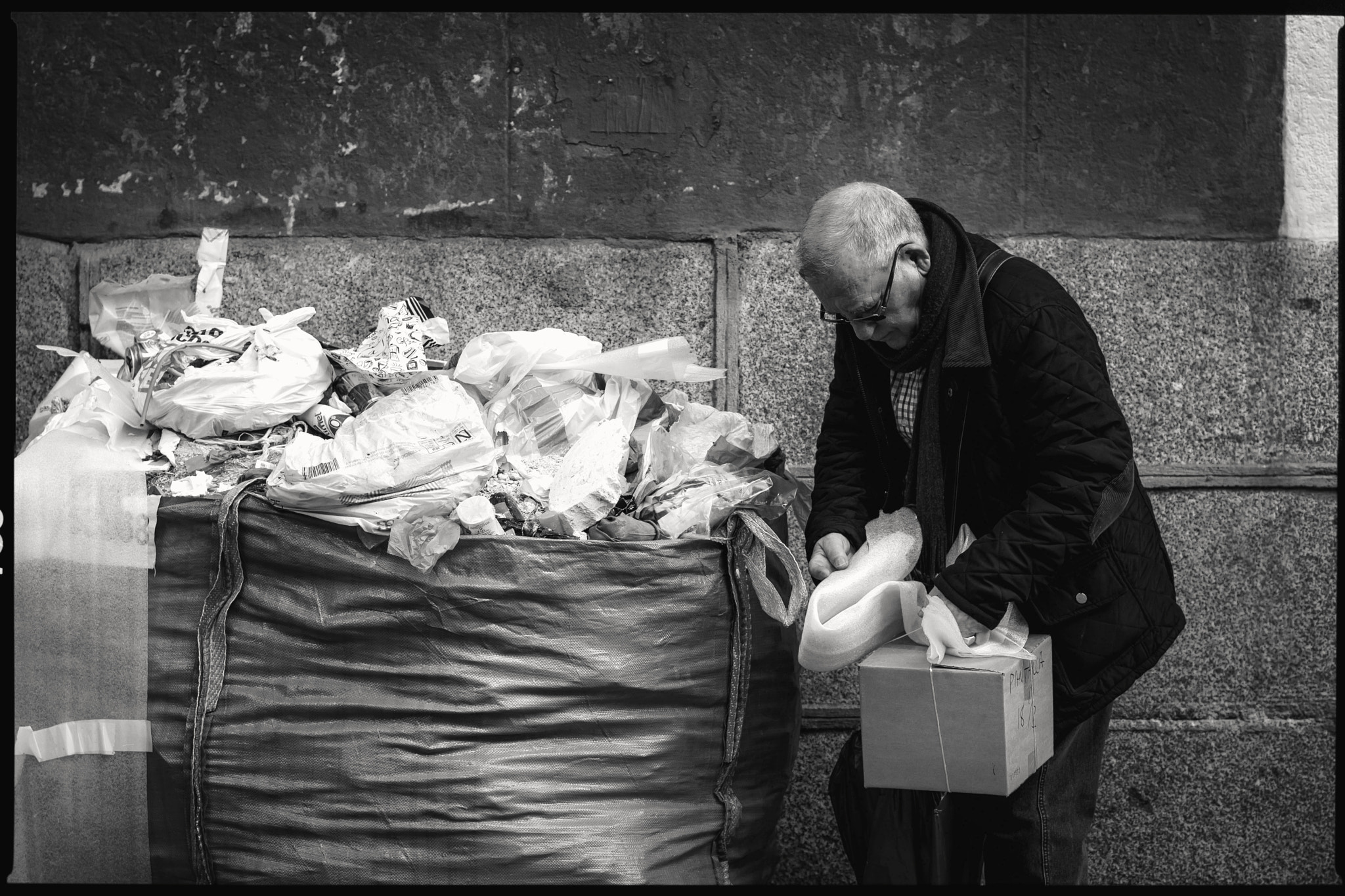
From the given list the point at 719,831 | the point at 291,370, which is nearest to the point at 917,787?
the point at 719,831

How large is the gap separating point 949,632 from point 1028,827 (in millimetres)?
497

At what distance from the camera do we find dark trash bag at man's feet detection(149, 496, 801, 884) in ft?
7.31

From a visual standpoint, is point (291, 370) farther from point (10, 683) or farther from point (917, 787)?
point (917, 787)

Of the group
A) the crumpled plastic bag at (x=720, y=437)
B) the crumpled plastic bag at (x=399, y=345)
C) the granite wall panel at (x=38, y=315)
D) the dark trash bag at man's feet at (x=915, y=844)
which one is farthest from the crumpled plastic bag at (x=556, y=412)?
the granite wall panel at (x=38, y=315)

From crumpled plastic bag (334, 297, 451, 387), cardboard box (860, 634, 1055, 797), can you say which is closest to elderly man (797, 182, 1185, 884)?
cardboard box (860, 634, 1055, 797)

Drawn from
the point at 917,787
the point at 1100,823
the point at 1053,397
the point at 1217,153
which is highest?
the point at 1217,153

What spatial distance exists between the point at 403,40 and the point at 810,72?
41.5 inches

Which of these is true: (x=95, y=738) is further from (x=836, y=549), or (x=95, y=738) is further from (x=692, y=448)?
(x=836, y=549)

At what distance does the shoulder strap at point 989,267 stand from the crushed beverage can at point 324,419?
52.4 inches

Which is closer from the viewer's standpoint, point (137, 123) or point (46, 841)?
point (46, 841)

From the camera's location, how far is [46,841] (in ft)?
7.72

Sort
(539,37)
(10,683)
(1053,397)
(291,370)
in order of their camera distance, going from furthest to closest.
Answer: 1. (539,37)
2. (291,370)
3. (10,683)
4. (1053,397)

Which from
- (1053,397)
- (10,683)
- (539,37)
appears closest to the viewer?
(1053,397)

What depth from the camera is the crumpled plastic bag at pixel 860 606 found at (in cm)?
215
